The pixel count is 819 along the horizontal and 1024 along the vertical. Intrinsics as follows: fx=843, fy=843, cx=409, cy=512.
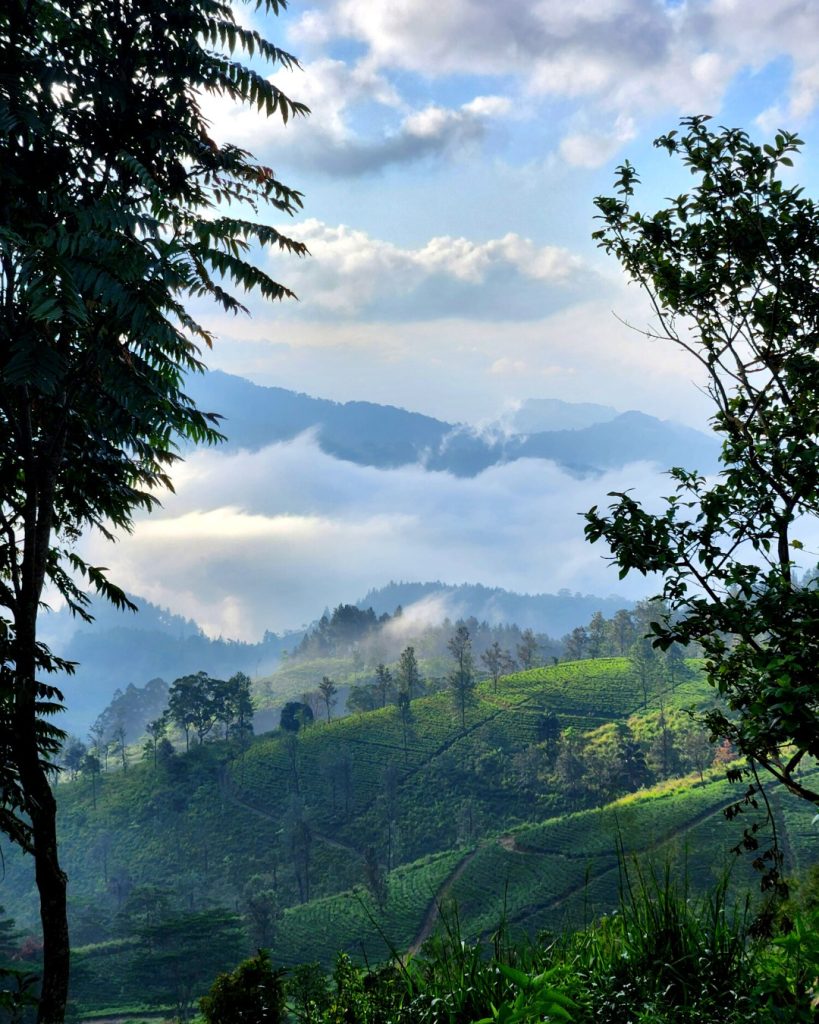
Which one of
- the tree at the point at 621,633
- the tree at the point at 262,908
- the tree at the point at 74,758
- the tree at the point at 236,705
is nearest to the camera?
the tree at the point at 262,908

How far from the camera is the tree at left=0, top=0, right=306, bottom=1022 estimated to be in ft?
19.9

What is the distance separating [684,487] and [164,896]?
7376 centimetres

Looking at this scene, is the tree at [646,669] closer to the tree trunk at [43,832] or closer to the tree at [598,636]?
the tree at [598,636]

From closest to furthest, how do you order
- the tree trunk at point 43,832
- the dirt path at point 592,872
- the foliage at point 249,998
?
the foliage at point 249,998 < the tree trunk at point 43,832 < the dirt path at point 592,872

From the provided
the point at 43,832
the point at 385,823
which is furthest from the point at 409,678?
the point at 43,832

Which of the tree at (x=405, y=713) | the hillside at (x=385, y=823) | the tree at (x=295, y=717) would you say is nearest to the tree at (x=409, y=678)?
the hillside at (x=385, y=823)

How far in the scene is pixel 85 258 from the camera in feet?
20.3

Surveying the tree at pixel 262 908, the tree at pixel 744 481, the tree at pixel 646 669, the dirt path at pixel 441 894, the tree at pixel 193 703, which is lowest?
the dirt path at pixel 441 894

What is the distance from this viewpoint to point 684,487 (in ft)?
16.1

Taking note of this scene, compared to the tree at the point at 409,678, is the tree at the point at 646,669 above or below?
below

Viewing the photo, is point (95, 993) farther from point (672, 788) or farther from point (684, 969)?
point (684, 969)

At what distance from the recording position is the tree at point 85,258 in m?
6.08

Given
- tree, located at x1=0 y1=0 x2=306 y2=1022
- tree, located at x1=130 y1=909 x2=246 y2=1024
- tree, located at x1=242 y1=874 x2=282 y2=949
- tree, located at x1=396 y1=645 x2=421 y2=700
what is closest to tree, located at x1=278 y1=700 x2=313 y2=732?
tree, located at x1=396 y1=645 x2=421 y2=700

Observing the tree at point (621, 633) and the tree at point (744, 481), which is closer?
the tree at point (744, 481)
